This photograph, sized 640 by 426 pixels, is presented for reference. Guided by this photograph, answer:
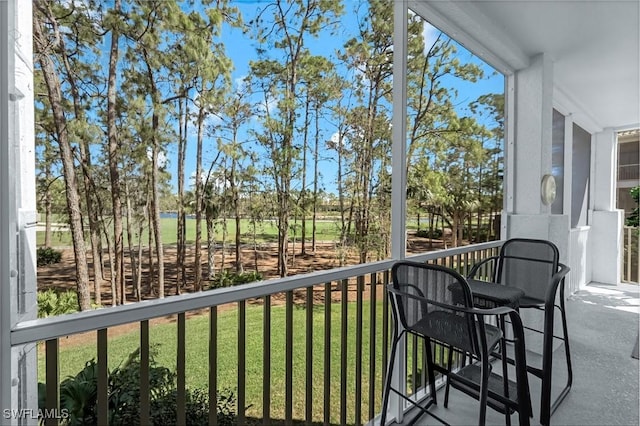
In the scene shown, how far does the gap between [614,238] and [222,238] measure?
6.78 m

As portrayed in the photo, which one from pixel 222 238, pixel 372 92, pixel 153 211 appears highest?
pixel 372 92

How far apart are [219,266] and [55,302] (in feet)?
2.53

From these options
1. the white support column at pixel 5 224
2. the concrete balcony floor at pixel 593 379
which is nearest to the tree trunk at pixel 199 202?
the white support column at pixel 5 224

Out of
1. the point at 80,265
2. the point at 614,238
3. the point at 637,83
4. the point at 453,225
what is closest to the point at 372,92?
the point at 453,225

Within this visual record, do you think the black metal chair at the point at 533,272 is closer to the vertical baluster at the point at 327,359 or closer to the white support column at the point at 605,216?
the vertical baluster at the point at 327,359

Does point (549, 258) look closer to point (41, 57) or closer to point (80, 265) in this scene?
point (80, 265)

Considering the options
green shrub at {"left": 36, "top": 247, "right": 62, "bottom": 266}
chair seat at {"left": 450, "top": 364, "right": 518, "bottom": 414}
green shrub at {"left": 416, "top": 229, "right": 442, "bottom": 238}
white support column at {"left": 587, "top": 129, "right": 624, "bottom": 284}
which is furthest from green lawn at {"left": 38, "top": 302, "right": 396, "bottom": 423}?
white support column at {"left": 587, "top": 129, "right": 624, "bottom": 284}

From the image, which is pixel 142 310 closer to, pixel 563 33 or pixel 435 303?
pixel 435 303

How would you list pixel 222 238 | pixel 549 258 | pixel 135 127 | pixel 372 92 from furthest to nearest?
pixel 372 92, pixel 549 258, pixel 222 238, pixel 135 127

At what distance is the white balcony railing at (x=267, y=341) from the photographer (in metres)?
1.05

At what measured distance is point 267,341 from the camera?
153cm

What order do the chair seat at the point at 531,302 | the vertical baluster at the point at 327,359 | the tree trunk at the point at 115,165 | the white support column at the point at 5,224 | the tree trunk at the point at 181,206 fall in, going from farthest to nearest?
1. the chair seat at the point at 531,302
2. the vertical baluster at the point at 327,359
3. the tree trunk at the point at 181,206
4. the tree trunk at the point at 115,165
5. the white support column at the point at 5,224

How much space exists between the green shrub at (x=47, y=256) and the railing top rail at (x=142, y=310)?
0.38m

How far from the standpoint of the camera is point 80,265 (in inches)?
53.9
